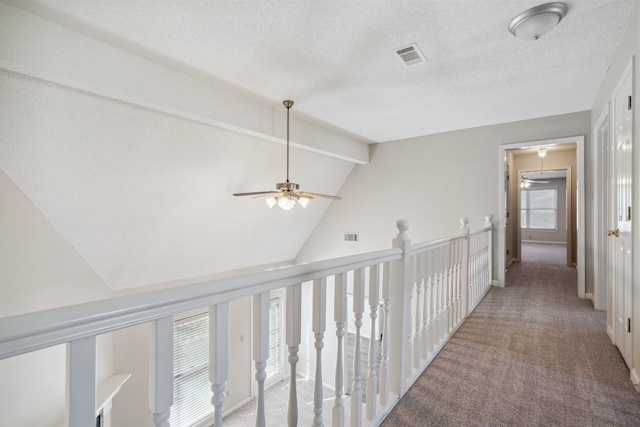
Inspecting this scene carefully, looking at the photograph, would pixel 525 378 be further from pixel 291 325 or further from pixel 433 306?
pixel 291 325

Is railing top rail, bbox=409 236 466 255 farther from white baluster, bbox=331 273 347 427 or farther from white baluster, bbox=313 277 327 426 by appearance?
white baluster, bbox=313 277 327 426

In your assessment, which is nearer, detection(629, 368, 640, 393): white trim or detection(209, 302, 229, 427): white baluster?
detection(209, 302, 229, 427): white baluster

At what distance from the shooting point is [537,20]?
196 cm

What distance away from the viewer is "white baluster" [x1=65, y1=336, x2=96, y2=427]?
0.54 metres

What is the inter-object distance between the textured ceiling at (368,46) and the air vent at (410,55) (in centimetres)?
6

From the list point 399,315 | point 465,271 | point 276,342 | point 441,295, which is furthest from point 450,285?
point 276,342

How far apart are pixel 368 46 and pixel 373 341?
2.10 metres

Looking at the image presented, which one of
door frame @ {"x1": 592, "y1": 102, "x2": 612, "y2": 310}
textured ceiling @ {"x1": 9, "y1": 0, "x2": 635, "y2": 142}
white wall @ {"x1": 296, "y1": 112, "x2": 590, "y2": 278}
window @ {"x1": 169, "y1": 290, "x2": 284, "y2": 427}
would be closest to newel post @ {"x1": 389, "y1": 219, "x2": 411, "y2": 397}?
textured ceiling @ {"x1": 9, "y1": 0, "x2": 635, "y2": 142}

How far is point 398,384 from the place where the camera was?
1639mm

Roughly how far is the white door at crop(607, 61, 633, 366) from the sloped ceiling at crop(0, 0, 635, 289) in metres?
0.62

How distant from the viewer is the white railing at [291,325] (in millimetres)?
543

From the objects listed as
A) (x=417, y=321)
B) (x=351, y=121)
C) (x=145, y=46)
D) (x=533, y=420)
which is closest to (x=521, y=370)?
(x=533, y=420)

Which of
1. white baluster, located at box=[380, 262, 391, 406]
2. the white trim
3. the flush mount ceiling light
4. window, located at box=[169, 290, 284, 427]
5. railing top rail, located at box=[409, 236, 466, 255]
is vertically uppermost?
the flush mount ceiling light

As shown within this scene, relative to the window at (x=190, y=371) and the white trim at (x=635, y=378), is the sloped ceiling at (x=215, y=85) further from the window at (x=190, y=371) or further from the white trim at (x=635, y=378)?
the white trim at (x=635, y=378)
